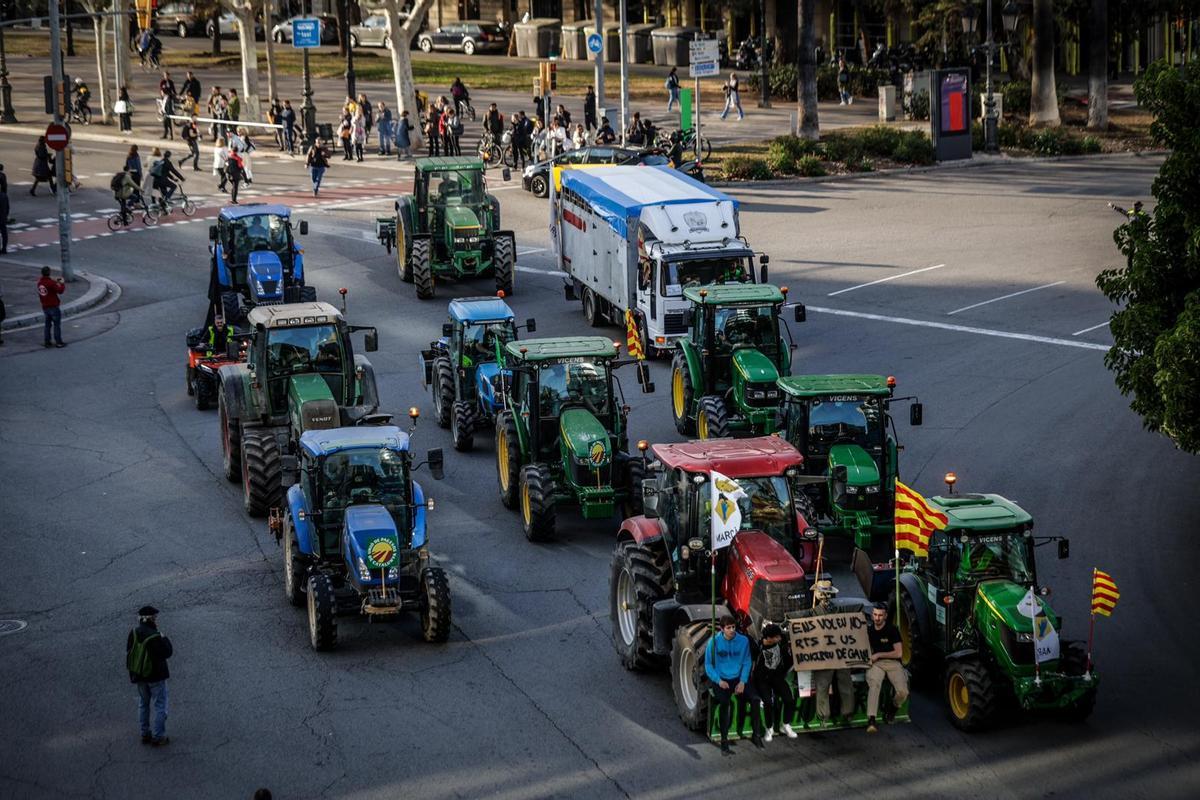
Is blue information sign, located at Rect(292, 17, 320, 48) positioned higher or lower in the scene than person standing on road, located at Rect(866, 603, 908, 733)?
higher

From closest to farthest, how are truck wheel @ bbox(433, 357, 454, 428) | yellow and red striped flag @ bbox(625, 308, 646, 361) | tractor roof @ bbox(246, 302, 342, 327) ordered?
tractor roof @ bbox(246, 302, 342, 327) → truck wheel @ bbox(433, 357, 454, 428) → yellow and red striped flag @ bbox(625, 308, 646, 361)

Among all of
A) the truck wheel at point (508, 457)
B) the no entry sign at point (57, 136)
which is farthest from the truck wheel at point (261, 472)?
the no entry sign at point (57, 136)

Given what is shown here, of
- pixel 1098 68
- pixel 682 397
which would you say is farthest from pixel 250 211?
pixel 1098 68

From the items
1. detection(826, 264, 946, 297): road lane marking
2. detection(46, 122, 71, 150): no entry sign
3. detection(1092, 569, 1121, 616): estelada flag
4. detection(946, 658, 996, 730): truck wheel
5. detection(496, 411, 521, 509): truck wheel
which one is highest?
detection(46, 122, 71, 150): no entry sign

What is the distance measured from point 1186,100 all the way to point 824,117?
146ft

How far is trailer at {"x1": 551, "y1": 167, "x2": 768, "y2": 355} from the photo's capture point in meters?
31.5

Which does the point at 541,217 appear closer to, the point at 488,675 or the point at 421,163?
the point at 421,163

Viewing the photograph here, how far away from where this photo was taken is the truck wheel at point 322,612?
18453mm

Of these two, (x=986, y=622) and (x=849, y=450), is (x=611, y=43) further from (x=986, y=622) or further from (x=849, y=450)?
(x=986, y=622)

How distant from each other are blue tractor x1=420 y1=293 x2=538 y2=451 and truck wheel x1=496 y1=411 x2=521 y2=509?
2.25 meters

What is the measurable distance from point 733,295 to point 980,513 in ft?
33.2

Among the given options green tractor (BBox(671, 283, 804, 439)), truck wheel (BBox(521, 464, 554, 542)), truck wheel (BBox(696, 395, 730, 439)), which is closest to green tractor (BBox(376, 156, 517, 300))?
green tractor (BBox(671, 283, 804, 439))

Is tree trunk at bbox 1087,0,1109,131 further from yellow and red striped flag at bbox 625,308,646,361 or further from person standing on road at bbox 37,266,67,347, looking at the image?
person standing on road at bbox 37,266,67,347

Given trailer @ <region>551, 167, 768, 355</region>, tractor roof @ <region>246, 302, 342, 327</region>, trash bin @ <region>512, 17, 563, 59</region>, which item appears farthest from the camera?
trash bin @ <region>512, 17, 563, 59</region>
